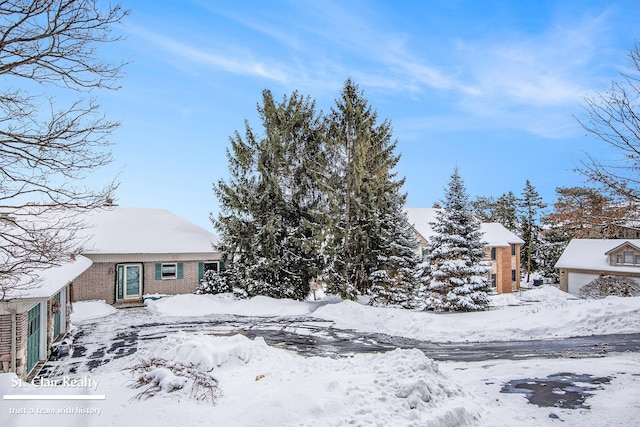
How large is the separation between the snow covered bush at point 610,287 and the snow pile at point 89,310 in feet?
120

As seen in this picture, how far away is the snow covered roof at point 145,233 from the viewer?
82.3 feet

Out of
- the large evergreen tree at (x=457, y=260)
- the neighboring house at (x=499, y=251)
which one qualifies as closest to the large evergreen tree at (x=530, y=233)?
the neighboring house at (x=499, y=251)

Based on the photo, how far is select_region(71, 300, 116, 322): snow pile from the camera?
2077 cm

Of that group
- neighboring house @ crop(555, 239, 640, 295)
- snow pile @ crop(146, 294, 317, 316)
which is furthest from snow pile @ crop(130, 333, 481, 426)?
neighboring house @ crop(555, 239, 640, 295)

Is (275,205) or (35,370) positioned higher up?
(275,205)

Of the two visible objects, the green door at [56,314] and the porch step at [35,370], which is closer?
the porch step at [35,370]

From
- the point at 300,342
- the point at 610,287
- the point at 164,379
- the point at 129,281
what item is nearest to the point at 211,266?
the point at 129,281

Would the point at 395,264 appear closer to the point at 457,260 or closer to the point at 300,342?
the point at 457,260

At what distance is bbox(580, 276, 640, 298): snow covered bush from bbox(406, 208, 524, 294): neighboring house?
6.71m

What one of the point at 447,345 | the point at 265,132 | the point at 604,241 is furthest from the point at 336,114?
the point at 604,241

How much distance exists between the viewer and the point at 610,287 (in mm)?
33938

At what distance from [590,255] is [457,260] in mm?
23753

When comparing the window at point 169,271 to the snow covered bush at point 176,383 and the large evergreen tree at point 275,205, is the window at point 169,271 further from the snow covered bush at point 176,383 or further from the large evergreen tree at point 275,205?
the snow covered bush at point 176,383

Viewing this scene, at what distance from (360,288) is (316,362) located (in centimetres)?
1562
